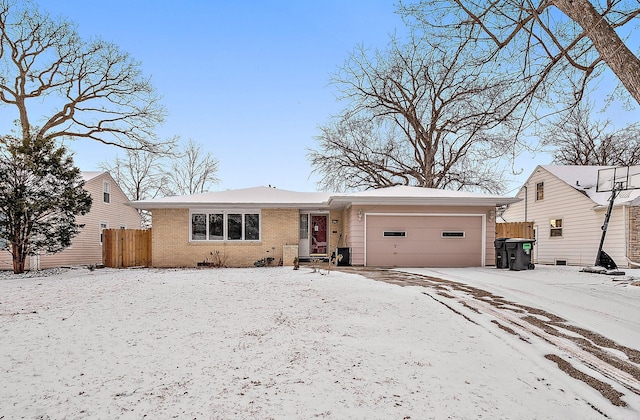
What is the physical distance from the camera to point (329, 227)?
14914 millimetres

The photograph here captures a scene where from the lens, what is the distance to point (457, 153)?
22.3 m

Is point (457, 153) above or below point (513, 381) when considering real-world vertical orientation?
above

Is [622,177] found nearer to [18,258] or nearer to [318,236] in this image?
[318,236]

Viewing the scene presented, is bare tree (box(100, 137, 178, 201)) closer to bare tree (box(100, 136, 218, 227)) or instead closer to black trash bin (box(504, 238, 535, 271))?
bare tree (box(100, 136, 218, 227))

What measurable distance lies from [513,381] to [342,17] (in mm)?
10909

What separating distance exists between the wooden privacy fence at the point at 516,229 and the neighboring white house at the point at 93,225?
51.5 ft

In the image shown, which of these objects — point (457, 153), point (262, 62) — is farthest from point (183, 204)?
point (457, 153)

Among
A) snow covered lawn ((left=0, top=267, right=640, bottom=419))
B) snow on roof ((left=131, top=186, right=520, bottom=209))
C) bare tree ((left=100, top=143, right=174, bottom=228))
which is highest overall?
bare tree ((left=100, top=143, right=174, bottom=228))

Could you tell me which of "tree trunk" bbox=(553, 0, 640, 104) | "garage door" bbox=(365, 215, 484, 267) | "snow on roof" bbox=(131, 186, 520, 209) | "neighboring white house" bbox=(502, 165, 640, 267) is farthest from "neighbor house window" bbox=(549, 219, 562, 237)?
"tree trunk" bbox=(553, 0, 640, 104)

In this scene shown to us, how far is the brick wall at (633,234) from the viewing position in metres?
13.5

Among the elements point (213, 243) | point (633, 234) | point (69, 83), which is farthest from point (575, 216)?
point (69, 83)

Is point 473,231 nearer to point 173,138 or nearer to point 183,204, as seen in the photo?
point 183,204

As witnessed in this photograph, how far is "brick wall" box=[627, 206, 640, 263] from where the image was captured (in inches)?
532

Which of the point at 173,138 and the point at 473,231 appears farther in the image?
the point at 173,138
